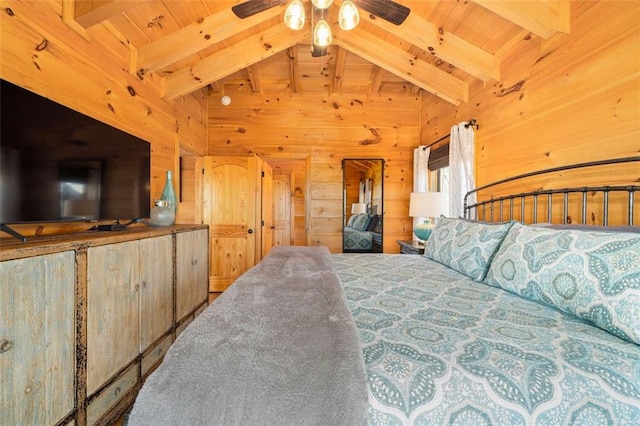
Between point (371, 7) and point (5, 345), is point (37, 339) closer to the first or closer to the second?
point (5, 345)

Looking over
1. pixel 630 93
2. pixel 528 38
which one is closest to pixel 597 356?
pixel 630 93

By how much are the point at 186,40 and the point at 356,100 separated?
7.69ft

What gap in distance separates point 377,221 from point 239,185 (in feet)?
6.93

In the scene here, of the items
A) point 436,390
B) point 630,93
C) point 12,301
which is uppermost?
point 630,93

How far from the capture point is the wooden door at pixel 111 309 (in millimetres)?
1228

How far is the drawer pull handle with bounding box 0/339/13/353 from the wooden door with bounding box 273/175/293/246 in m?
5.07

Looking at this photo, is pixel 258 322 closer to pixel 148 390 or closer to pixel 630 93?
pixel 148 390

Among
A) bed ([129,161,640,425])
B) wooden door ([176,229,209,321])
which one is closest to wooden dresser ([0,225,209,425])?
wooden door ([176,229,209,321])

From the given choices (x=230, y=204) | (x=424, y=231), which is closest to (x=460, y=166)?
(x=424, y=231)

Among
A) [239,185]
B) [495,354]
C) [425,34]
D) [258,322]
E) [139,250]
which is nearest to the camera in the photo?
[495,354]

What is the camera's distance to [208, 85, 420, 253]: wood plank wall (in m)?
3.86

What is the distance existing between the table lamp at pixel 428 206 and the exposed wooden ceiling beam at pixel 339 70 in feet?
6.20

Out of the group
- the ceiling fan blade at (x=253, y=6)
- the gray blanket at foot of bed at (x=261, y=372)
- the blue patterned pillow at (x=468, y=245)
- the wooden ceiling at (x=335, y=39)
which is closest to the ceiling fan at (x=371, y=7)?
the ceiling fan blade at (x=253, y=6)

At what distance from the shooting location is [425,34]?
7.65 ft
